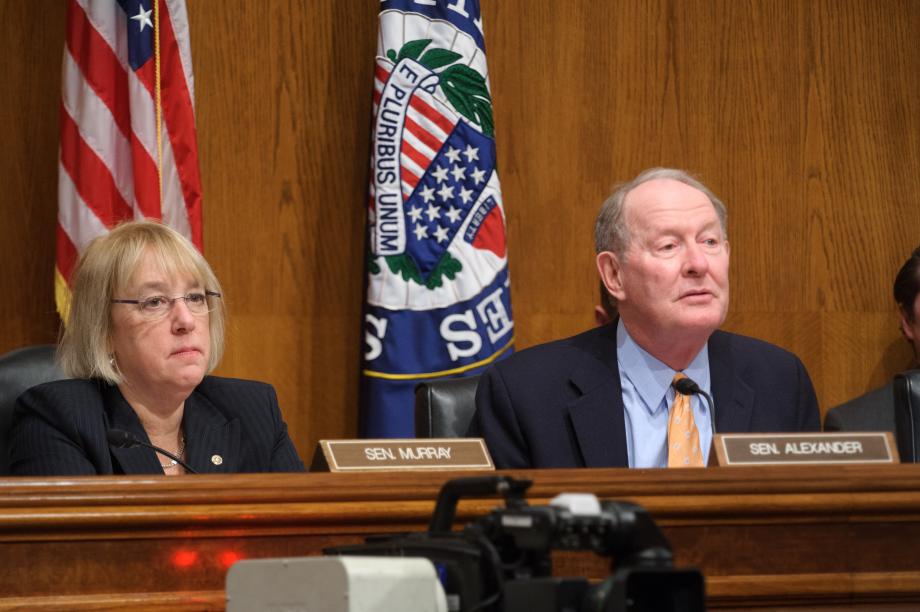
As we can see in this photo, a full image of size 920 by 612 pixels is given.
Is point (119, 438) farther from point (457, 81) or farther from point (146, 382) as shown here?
point (457, 81)

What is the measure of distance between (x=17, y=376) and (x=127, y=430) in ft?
1.59

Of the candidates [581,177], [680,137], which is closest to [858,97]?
[680,137]

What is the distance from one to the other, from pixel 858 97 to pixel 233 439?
279 centimetres

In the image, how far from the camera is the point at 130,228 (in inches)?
106

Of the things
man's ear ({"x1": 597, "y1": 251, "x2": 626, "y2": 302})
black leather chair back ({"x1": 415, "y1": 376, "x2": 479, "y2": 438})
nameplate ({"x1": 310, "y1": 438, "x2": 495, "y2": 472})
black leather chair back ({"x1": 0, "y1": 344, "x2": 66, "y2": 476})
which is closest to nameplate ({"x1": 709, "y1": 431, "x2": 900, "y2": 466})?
nameplate ({"x1": 310, "y1": 438, "x2": 495, "y2": 472})

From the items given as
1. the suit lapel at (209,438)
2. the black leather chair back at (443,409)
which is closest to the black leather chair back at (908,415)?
the black leather chair back at (443,409)

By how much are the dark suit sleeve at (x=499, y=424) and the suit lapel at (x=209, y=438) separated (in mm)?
504

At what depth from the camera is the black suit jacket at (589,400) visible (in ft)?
Answer: 8.34

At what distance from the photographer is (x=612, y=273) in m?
2.82

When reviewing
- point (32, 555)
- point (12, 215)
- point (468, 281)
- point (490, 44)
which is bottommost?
point (32, 555)

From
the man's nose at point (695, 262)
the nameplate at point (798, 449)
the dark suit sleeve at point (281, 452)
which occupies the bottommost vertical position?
the dark suit sleeve at point (281, 452)

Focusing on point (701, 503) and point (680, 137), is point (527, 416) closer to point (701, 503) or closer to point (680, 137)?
point (701, 503)

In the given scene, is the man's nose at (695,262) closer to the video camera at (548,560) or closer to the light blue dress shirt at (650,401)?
the light blue dress shirt at (650,401)

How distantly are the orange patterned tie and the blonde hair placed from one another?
1.00 meters
